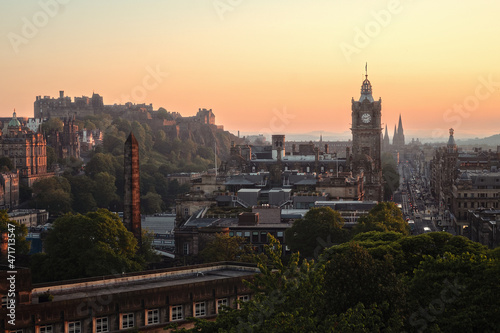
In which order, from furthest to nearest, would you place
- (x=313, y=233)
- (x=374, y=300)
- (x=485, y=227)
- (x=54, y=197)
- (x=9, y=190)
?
(x=9, y=190) → (x=54, y=197) → (x=485, y=227) → (x=313, y=233) → (x=374, y=300)

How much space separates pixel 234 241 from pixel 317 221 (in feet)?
33.8

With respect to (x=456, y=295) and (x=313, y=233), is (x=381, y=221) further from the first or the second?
(x=456, y=295)

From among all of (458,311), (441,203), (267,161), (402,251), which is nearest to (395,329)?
(458,311)

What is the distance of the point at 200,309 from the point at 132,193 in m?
33.5

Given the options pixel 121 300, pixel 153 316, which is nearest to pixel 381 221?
pixel 153 316

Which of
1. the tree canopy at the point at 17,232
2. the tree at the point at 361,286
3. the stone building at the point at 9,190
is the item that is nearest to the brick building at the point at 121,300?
the tree at the point at 361,286

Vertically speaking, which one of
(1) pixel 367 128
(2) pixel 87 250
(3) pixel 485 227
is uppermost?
(1) pixel 367 128

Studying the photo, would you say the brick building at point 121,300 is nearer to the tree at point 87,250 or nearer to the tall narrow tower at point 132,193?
the tree at point 87,250

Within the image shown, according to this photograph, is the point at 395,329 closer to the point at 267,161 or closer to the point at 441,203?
the point at 267,161

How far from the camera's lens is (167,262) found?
86062 millimetres

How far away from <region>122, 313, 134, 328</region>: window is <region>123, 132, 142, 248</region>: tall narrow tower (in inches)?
1300

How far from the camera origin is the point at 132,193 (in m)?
85.9

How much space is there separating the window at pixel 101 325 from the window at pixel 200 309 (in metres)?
5.90

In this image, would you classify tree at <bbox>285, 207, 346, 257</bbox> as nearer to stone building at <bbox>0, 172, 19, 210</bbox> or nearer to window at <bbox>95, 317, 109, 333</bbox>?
window at <bbox>95, 317, 109, 333</bbox>
